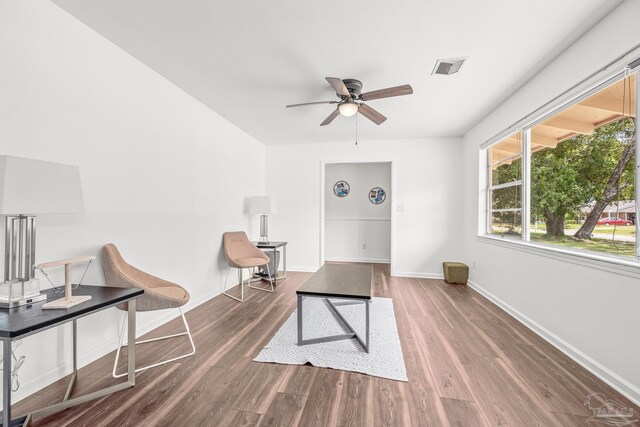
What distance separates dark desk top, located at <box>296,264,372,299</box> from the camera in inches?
87.6

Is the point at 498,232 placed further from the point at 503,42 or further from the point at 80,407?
the point at 80,407

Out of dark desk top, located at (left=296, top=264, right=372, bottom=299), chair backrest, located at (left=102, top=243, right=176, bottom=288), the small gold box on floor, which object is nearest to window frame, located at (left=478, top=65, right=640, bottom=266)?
the small gold box on floor

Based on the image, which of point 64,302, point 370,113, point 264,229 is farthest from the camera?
point 264,229

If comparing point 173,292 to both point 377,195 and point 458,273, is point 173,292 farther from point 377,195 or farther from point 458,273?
point 377,195

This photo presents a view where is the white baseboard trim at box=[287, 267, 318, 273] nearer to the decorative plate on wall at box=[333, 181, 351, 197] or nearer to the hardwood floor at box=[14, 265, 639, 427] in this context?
the decorative plate on wall at box=[333, 181, 351, 197]

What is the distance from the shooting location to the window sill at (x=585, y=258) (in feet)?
5.63

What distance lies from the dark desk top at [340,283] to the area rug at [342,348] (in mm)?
450

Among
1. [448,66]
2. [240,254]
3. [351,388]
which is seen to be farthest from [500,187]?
[240,254]

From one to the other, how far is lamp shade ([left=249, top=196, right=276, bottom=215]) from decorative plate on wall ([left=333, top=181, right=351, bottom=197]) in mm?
2513

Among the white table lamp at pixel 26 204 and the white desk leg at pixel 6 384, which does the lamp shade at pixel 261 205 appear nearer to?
the white table lamp at pixel 26 204

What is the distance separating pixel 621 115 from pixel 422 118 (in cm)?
216

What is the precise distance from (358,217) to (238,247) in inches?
131

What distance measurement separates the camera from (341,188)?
666cm

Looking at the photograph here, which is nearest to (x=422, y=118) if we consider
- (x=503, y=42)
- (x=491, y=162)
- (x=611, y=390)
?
(x=491, y=162)
